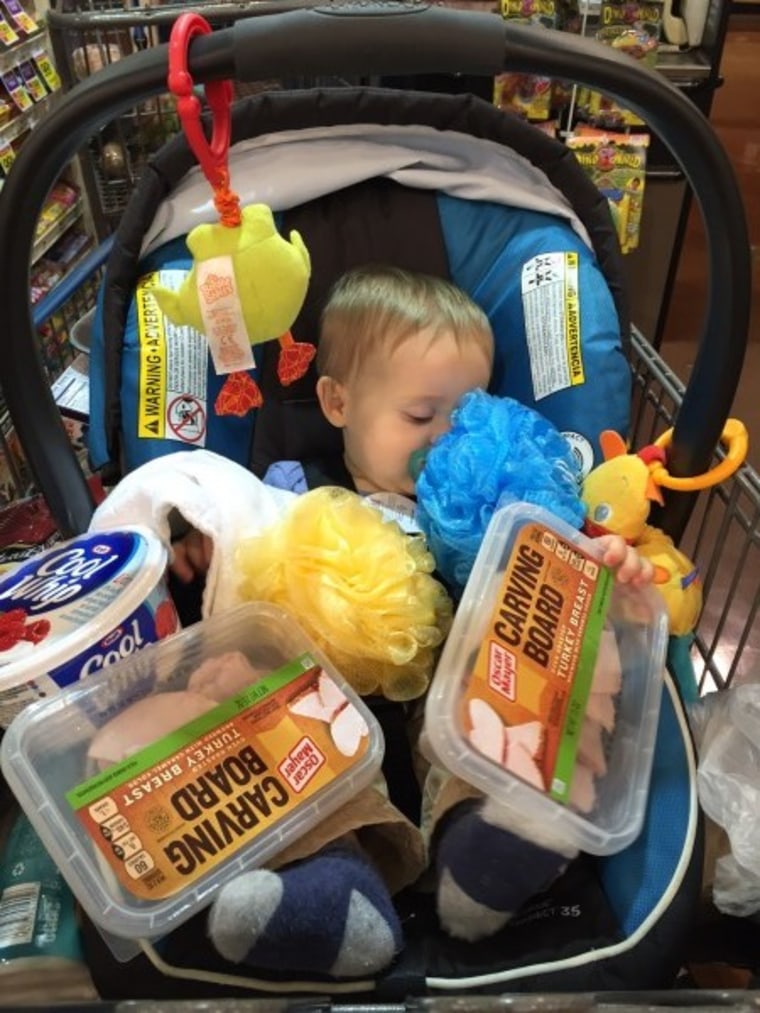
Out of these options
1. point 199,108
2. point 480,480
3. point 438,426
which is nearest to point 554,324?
point 438,426

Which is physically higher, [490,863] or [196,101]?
[196,101]

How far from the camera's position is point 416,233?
1188 mm

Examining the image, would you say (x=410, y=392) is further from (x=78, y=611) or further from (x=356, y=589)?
(x=78, y=611)

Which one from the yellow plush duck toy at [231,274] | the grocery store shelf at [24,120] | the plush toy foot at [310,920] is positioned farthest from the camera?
the grocery store shelf at [24,120]

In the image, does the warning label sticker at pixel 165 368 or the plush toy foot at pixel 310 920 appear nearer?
the plush toy foot at pixel 310 920

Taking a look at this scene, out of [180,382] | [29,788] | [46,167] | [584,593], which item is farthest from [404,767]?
[46,167]

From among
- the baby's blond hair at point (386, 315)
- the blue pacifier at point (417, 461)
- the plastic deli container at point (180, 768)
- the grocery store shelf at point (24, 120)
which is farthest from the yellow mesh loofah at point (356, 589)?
the grocery store shelf at point (24, 120)

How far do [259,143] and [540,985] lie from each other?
94 centimetres

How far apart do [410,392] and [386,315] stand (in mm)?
96

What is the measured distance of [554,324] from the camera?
111 cm

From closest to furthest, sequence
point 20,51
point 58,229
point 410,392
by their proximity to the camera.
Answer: point 410,392 < point 20,51 < point 58,229

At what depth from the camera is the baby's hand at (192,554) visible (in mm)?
973

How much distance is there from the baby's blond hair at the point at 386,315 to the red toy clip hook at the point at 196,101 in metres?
0.29

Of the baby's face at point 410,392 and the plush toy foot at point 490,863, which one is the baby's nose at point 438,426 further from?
the plush toy foot at point 490,863
